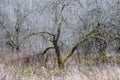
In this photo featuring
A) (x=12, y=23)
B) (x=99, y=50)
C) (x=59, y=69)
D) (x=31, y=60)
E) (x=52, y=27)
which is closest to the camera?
(x=59, y=69)

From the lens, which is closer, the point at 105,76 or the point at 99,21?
the point at 105,76

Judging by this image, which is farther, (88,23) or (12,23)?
(12,23)

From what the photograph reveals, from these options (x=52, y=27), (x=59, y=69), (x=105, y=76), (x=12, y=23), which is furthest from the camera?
(x=12, y=23)

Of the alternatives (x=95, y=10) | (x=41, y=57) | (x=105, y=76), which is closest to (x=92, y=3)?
(x=95, y=10)

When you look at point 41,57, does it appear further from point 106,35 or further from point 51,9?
point 106,35

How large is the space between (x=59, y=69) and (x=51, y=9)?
2474 millimetres

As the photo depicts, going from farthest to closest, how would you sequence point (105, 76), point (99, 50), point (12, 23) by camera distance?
point (12, 23)
point (99, 50)
point (105, 76)

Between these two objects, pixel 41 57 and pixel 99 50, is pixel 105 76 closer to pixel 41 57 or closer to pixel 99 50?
pixel 41 57

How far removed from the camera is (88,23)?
12547mm

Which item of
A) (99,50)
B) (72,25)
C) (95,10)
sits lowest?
(99,50)

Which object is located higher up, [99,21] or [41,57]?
[99,21]

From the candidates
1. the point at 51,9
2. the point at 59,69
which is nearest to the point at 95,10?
the point at 51,9

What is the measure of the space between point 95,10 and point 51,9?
6.69 feet

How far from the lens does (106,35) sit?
1218cm
